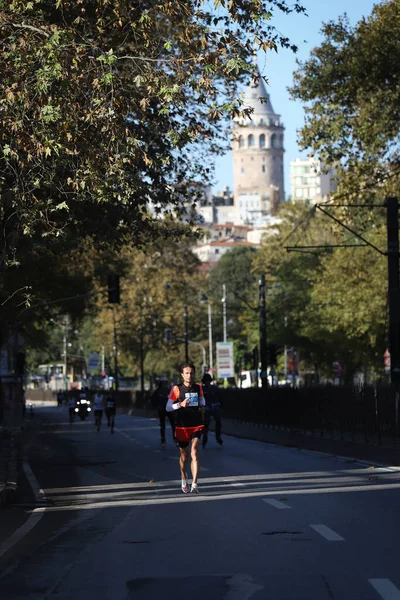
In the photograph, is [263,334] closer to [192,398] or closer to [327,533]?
[192,398]

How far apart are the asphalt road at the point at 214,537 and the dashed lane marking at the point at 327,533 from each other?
0.4 inches

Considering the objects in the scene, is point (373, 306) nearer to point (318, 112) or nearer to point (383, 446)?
point (318, 112)

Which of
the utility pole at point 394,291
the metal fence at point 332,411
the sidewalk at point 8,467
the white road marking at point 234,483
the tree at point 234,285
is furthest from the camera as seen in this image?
→ the tree at point 234,285

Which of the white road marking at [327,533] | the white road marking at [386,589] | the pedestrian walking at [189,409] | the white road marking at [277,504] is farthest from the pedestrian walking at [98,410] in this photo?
the white road marking at [386,589]

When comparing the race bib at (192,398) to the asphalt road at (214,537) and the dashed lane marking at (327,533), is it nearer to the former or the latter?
the asphalt road at (214,537)

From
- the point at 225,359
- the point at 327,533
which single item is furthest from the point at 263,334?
the point at 327,533

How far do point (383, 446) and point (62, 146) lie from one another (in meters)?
14.8

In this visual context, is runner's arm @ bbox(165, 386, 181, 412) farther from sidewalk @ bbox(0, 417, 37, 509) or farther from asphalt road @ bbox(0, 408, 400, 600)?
sidewalk @ bbox(0, 417, 37, 509)

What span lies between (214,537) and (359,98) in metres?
22.9

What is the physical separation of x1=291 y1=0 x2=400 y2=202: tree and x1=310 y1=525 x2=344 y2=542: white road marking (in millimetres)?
21450

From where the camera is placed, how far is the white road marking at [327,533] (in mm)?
12320

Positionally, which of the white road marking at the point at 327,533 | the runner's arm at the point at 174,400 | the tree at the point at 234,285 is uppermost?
the tree at the point at 234,285

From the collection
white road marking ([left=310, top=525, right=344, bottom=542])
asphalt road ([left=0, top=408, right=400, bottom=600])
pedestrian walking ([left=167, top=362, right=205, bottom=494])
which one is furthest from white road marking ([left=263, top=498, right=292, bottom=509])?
white road marking ([left=310, top=525, right=344, bottom=542])

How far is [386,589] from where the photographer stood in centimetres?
926
